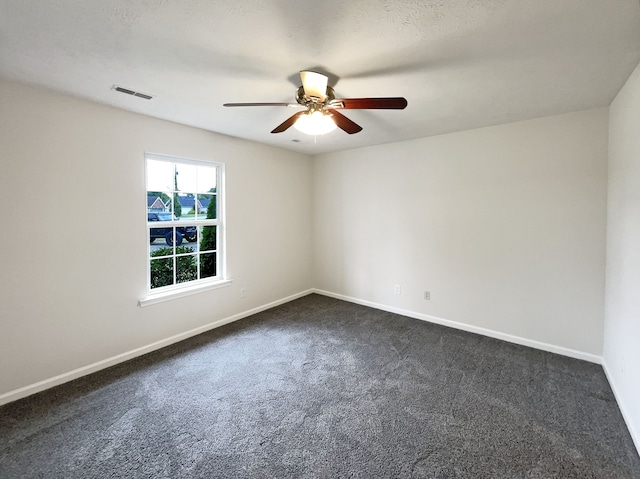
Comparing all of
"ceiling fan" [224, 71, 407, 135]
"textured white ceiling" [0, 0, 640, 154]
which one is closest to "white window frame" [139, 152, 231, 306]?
"textured white ceiling" [0, 0, 640, 154]

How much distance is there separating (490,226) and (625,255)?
1.23 m

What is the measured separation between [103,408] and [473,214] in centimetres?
396

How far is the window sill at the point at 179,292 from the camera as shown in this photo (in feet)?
9.71

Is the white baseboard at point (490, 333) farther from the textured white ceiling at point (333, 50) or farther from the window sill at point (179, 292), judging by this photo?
the textured white ceiling at point (333, 50)

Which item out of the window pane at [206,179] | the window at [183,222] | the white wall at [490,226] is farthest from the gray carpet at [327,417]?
the window pane at [206,179]

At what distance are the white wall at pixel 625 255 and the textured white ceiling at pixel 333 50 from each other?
29cm

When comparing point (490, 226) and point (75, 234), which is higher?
point (490, 226)

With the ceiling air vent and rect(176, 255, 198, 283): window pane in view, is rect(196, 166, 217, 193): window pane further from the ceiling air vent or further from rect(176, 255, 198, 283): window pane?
the ceiling air vent

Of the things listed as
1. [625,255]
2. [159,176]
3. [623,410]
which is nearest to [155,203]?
[159,176]

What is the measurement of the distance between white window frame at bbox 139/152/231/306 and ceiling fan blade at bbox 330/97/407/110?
6.93 feet

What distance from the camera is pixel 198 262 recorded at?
355cm

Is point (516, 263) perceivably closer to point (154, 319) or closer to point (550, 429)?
point (550, 429)

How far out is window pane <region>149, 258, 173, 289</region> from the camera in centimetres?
314

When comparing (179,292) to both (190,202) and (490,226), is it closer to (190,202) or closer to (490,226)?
(190,202)
